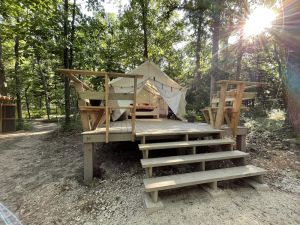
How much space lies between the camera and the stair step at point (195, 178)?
2.42 meters

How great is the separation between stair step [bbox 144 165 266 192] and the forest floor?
9.0 inches

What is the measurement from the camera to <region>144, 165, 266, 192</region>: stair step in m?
2.42

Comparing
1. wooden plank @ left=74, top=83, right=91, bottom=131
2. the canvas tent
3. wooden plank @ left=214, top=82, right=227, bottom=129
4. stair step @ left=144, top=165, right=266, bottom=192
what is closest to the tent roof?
the canvas tent

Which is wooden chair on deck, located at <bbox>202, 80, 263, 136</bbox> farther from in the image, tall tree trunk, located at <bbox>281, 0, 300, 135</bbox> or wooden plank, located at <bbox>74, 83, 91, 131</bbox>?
wooden plank, located at <bbox>74, 83, 91, 131</bbox>

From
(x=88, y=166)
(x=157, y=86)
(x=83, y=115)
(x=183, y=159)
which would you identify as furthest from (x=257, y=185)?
(x=157, y=86)

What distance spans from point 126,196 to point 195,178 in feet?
3.54

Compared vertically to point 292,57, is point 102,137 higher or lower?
lower

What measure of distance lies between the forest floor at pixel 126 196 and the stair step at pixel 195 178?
0.75 ft

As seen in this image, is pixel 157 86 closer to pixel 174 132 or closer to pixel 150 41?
pixel 174 132

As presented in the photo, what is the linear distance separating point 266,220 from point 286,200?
2.24 ft

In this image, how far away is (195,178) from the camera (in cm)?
266

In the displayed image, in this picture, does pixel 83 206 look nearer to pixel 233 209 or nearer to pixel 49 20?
pixel 233 209

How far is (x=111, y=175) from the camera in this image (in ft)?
11.2

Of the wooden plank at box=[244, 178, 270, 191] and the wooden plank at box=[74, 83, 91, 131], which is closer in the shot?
the wooden plank at box=[244, 178, 270, 191]
